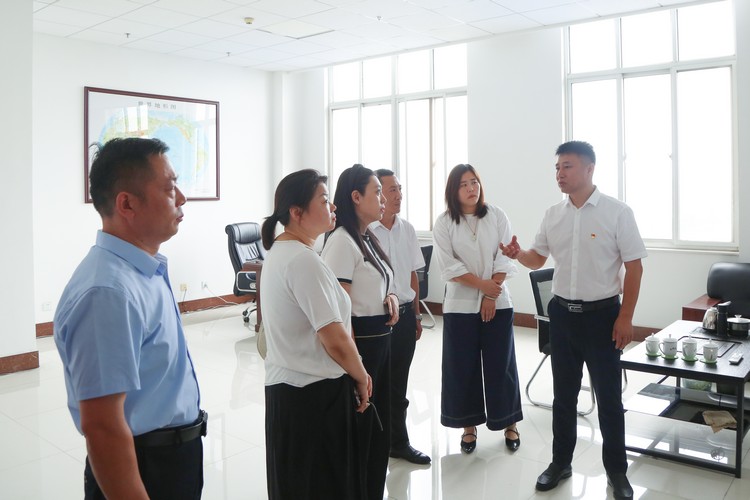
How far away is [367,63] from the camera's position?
8.62 m

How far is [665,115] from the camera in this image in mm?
6199

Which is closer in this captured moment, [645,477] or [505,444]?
[645,477]

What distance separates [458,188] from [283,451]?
1.89m

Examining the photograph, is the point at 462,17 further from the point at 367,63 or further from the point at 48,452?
the point at 48,452

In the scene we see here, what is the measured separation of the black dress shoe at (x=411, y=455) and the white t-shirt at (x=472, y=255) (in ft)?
2.59

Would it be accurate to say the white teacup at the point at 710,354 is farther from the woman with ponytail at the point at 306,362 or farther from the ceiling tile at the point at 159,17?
the ceiling tile at the point at 159,17

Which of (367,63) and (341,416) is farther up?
(367,63)

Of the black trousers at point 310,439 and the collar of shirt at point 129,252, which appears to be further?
the black trousers at point 310,439

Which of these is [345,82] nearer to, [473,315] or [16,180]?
[16,180]

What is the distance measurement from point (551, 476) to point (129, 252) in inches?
97.6

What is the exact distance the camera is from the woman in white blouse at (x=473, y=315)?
3410 millimetres

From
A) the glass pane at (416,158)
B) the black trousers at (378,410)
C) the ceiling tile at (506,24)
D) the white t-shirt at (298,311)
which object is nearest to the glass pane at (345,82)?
the glass pane at (416,158)

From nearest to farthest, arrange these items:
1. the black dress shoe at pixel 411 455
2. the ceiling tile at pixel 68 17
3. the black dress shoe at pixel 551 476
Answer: the black dress shoe at pixel 551 476, the black dress shoe at pixel 411 455, the ceiling tile at pixel 68 17

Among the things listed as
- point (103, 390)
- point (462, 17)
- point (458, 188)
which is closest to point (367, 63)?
point (462, 17)
